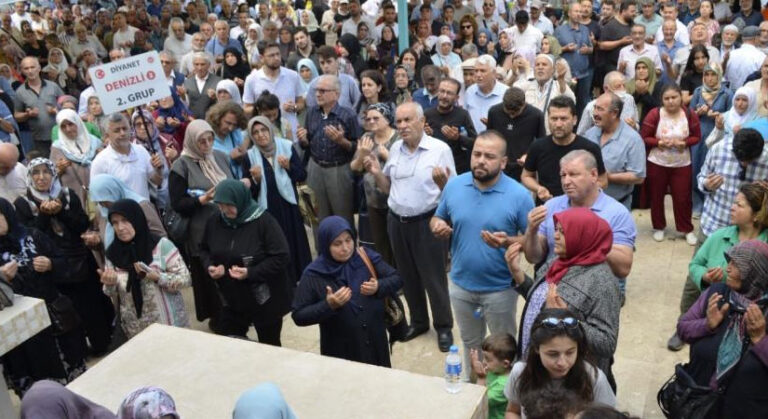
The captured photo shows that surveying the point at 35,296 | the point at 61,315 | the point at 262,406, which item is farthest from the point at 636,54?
the point at 262,406

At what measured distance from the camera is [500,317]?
15.8 ft

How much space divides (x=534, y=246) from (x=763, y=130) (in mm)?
2838

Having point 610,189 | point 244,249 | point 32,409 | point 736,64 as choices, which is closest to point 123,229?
point 244,249

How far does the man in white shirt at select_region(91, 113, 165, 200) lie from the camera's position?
20.9 ft

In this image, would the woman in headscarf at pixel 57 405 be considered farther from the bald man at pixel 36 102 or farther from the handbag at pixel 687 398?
the bald man at pixel 36 102

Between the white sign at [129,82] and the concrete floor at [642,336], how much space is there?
1878 millimetres

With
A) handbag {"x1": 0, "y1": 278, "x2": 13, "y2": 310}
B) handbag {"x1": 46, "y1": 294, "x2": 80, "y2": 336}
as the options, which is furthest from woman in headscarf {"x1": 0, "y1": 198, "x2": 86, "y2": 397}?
handbag {"x1": 0, "y1": 278, "x2": 13, "y2": 310}

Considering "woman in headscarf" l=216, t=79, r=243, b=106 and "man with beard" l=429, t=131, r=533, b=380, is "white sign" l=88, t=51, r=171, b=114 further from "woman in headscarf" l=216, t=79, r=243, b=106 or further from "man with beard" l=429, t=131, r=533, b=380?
"man with beard" l=429, t=131, r=533, b=380

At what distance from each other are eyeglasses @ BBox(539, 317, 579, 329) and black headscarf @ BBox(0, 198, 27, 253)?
368 cm

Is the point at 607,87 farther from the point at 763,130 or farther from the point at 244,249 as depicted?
the point at 244,249

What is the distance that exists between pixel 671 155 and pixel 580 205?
3116 millimetres

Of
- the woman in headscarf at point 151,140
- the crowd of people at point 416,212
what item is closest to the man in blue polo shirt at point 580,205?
the crowd of people at point 416,212

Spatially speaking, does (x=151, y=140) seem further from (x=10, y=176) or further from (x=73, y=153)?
(x=10, y=176)

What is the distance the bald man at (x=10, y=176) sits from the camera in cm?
621
